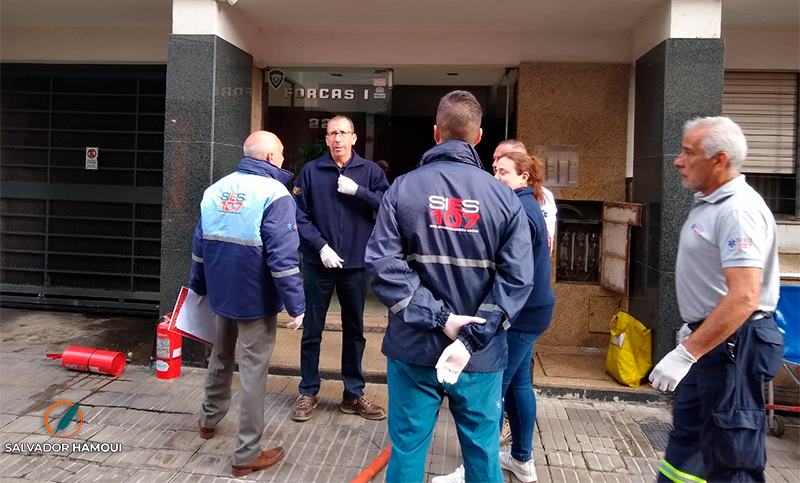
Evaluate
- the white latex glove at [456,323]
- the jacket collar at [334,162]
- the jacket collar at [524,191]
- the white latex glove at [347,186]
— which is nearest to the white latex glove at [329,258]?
the white latex glove at [347,186]

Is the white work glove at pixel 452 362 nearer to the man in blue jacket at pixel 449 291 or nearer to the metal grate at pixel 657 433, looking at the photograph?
the man in blue jacket at pixel 449 291

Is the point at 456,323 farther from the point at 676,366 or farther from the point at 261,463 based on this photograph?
the point at 261,463

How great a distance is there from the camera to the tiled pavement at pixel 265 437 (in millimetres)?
3561

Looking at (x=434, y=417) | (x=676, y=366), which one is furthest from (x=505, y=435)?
(x=676, y=366)

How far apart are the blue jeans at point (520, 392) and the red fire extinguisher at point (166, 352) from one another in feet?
9.74

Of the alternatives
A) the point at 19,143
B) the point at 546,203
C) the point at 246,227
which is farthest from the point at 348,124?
the point at 19,143

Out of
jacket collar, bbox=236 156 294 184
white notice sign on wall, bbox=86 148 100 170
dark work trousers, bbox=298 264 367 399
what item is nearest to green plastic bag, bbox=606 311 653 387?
dark work trousers, bbox=298 264 367 399

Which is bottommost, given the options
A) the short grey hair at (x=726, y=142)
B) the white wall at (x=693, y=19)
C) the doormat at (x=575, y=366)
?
the doormat at (x=575, y=366)

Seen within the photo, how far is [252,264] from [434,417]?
4.88 ft

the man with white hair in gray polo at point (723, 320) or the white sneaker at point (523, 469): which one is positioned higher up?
the man with white hair in gray polo at point (723, 320)

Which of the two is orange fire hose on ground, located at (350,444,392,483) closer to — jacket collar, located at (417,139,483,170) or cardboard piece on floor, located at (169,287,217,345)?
cardboard piece on floor, located at (169,287,217,345)

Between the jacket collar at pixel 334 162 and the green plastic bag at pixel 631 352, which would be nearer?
the jacket collar at pixel 334 162

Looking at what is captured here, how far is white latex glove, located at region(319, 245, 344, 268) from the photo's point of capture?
416 centimetres

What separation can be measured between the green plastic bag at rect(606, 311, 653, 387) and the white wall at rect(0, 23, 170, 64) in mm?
5585
